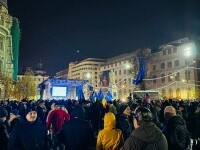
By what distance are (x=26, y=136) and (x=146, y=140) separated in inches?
108

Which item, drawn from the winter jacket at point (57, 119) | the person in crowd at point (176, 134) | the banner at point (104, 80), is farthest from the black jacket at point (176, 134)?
the banner at point (104, 80)

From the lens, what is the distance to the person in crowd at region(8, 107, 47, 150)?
5.32 metres

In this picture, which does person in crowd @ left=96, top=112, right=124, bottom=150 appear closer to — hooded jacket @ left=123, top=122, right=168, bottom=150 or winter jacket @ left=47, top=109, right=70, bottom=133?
hooded jacket @ left=123, top=122, right=168, bottom=150

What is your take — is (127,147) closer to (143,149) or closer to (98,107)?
(143,149)

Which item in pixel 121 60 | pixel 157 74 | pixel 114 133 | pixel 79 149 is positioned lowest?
pixel 79 149

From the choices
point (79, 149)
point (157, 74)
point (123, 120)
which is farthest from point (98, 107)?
point (157, 74)

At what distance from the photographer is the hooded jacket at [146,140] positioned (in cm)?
346

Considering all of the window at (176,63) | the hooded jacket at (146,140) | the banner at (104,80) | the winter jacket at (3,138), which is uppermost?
the window at (176,63)

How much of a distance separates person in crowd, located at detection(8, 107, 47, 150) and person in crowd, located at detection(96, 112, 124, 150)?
1249 mm

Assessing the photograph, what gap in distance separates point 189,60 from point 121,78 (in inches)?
1401

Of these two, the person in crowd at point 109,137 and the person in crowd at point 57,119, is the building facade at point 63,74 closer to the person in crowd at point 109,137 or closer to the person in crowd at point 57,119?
the person in crowd at point 57,119

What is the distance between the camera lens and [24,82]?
64.9m

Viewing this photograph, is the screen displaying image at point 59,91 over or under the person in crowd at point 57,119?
over

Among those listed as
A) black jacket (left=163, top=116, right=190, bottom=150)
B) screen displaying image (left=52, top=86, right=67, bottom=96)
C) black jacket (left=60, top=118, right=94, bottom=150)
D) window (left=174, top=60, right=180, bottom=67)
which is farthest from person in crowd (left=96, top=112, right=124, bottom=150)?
window (left=174, top=60, right=180, bottom=67)
